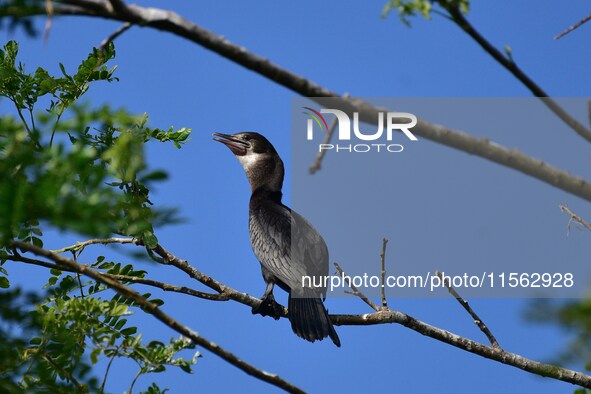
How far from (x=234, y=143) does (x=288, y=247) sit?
1.96 m

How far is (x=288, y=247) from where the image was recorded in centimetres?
634

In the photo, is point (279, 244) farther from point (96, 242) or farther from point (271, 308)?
point (96, 242)

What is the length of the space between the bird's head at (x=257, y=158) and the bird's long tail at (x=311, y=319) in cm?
202

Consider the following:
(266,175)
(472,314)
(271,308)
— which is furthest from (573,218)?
(266,175)

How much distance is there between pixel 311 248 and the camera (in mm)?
6355

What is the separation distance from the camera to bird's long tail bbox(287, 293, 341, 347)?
523 cm

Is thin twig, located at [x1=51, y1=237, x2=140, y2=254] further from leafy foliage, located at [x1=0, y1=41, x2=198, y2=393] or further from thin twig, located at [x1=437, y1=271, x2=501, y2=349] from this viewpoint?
thin twig, located at [x1=437, y1=271, x2=501, y2=349]

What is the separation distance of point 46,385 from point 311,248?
3518mm

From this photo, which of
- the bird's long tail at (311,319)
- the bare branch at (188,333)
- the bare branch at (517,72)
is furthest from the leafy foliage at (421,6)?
the bird's long tail at (311,319)

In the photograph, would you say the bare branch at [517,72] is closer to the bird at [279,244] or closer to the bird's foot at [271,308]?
the bird at [279,244]

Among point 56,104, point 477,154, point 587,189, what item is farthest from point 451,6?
point 56,104

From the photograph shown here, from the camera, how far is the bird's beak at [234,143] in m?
7.90

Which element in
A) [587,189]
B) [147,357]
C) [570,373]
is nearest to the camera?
[587,189]

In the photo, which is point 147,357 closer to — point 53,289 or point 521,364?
point 53,289
